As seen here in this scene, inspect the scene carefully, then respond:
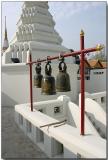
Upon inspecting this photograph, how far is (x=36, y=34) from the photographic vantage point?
10.0 metres

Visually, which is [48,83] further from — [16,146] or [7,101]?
[7,101]

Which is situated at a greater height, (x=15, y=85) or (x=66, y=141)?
(x=15, y=85)

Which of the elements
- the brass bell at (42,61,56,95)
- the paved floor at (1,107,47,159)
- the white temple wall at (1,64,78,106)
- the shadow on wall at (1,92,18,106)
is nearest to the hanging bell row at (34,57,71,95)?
the brass bell at (42,61,56,95)

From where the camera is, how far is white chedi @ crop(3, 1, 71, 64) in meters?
9.55

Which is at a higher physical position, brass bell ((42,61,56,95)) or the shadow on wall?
brass bell ((42,61,56,95))

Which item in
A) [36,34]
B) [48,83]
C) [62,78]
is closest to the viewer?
[62,78]

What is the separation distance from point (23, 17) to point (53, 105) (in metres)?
6.57

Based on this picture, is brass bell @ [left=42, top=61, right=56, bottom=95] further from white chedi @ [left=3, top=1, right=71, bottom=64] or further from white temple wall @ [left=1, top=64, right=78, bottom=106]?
white chedi @ [left=3, top=1, right=71, bottom=64]

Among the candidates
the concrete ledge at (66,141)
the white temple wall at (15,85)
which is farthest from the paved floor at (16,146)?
the white temple wall at (15,85)

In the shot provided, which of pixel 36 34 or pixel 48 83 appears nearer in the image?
pixel 48 83

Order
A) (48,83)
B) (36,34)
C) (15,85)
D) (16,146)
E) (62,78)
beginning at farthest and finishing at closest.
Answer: (36,34) → (15,85) → (16,146) → (48,83) → (62,78)

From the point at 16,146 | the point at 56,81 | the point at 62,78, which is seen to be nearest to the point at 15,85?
the point at 16,146

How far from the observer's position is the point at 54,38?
1071 cm

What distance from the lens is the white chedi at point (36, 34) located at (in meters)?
9.55
